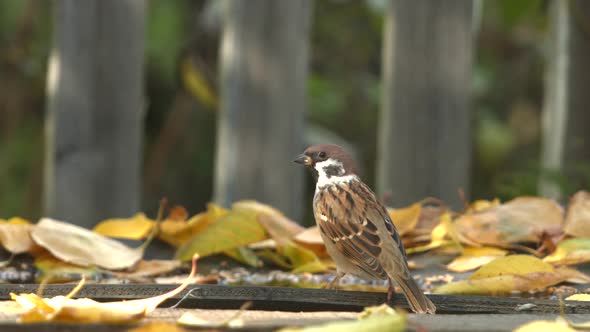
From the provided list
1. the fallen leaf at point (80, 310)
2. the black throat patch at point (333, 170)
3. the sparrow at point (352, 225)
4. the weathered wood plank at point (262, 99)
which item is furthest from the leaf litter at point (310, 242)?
the weathered wood plank at point (262, 99)

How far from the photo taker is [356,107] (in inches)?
307

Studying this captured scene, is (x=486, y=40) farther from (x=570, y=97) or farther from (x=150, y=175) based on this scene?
(x=570, y=97)

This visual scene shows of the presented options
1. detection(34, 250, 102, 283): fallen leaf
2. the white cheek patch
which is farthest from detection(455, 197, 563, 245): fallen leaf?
detection(34, 250, 102, 283): fallen leaf

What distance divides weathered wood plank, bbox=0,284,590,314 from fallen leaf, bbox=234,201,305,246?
59cm

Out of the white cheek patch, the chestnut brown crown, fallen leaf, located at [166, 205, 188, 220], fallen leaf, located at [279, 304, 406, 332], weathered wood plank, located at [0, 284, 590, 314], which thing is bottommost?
weathered wood plank, located at [0, 284, 590, 314]

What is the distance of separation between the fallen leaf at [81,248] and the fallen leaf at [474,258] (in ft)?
3.01

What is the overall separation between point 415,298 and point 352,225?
0.55 meters

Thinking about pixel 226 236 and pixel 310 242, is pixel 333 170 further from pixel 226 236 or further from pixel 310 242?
pixel 226 236

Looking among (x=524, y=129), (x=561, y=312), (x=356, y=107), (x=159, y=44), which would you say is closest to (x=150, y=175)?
(x=159, y=44)

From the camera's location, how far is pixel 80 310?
5.54ft

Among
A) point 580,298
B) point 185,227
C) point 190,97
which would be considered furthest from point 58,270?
point 190,97

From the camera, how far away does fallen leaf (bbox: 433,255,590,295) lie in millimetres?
2369

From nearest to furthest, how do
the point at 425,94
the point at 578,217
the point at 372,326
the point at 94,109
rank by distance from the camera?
1. the point at 372,326
2. the point at 578,217
3. the point at 94,109
4. the point at 425,94

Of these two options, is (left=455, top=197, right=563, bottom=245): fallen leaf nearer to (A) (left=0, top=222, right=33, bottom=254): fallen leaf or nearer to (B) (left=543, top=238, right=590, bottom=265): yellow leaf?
(B) (left=543, top=238, right=590, bottom=265): yellow leaf
